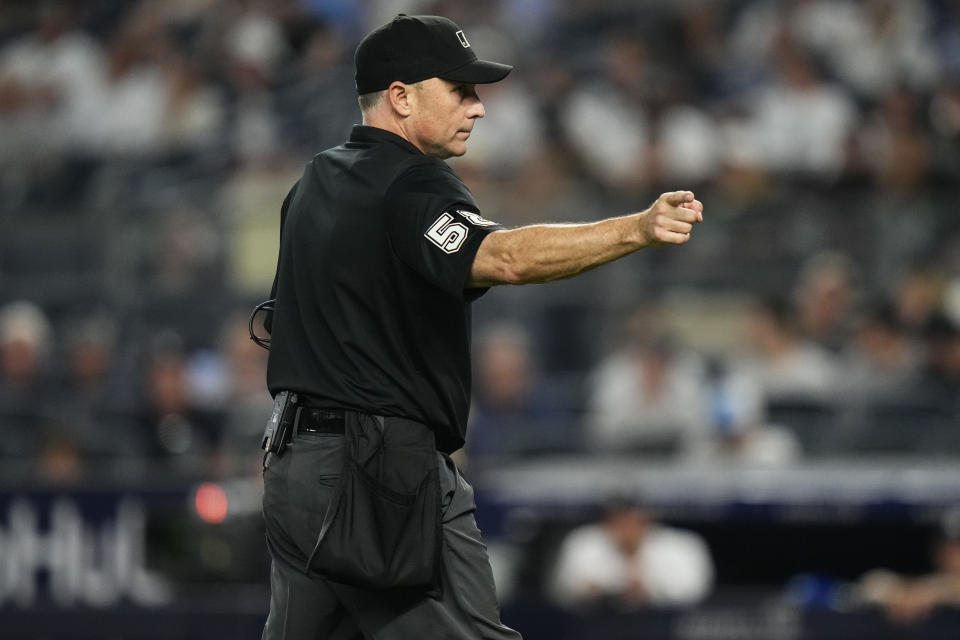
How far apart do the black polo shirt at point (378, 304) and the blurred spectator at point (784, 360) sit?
16.2ft

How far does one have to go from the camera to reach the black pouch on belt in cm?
356

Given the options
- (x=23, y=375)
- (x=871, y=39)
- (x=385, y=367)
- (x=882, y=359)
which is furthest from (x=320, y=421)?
(x=871, y=39)

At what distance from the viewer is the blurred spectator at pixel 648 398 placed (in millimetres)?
8367

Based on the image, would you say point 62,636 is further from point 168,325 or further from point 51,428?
point 168,325

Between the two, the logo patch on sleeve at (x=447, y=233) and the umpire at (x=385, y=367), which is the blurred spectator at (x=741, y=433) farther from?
the logo patch on sleeve at (x=447, y=233)

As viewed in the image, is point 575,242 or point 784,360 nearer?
point 575,242

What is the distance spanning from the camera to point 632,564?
764 centimetres

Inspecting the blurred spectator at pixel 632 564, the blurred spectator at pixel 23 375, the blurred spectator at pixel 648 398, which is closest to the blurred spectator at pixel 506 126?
the blurred spectator at pixel 648 398

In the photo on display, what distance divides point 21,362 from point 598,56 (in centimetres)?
460

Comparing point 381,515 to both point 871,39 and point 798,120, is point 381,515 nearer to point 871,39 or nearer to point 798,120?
point 798,120

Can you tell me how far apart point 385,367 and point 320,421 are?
0.21 m

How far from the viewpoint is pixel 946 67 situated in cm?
1014

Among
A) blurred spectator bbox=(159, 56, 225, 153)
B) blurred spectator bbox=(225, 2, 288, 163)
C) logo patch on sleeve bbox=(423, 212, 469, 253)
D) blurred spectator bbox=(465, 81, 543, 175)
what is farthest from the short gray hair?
blurred spectator bbox=(159, 56, 225, 153)

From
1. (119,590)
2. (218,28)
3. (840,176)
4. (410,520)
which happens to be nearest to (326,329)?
(410,520)
